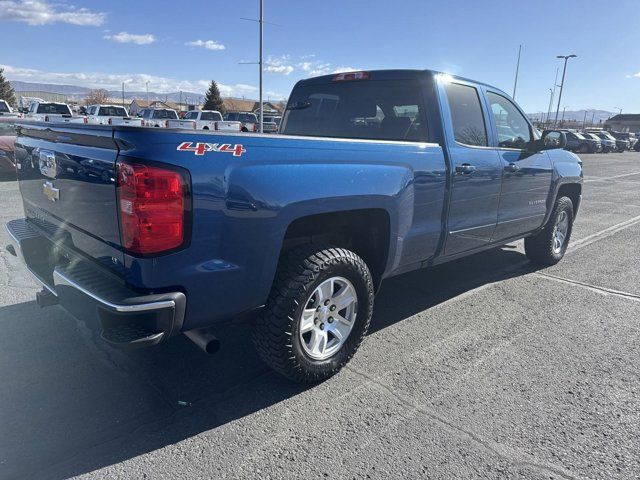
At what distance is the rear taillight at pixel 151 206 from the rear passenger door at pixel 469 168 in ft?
7.62

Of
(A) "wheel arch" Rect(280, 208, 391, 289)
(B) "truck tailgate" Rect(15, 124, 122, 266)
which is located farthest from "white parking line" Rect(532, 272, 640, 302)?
(B) "truck tailgate" Rect(15, 124, 122, 266)

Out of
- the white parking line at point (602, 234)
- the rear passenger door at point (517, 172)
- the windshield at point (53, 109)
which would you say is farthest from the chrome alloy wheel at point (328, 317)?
the windshield at point (53, 109)

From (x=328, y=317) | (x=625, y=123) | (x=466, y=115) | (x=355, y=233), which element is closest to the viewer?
(x=328, y=317)

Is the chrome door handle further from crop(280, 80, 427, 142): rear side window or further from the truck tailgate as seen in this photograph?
the truck tailgate

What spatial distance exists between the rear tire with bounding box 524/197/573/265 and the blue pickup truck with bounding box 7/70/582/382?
149 centimetres

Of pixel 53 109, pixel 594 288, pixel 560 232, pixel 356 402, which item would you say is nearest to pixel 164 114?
pixel 53 109

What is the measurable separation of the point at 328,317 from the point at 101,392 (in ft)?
4.73

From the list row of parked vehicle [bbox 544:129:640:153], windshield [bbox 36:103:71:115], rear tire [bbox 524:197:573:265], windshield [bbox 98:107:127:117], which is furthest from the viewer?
row of parked vehicle [bbox 544:129:640:153]

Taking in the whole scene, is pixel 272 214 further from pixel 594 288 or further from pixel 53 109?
pixel 53 109

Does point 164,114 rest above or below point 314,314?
above

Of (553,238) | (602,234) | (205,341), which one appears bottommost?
(602,234)

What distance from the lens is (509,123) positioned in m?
4.89

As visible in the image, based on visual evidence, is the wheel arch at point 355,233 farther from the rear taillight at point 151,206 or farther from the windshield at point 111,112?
the windshield at point 111,112

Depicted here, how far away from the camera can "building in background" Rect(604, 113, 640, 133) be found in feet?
308
